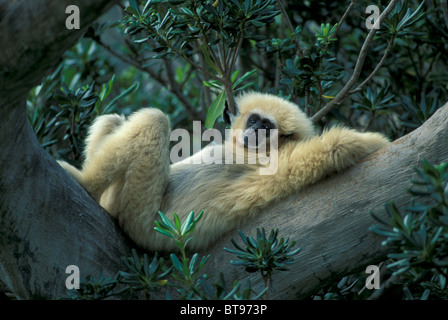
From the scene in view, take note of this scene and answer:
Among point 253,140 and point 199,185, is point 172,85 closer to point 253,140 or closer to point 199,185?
point 253,140

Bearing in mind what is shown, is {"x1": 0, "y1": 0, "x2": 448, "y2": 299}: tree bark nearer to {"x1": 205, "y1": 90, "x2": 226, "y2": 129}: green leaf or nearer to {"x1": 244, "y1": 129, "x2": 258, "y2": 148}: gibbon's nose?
{"x1": 244, "y1": 129, "x2": 258, "y2": 148}: gibbon's nose

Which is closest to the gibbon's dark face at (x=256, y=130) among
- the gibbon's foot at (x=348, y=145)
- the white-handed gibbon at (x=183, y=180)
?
the white-handed gibbon at (x=183, y=180)

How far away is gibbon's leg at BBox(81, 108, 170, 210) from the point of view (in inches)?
153

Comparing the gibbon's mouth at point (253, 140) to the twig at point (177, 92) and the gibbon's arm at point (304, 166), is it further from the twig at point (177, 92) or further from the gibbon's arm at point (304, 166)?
the twig at point (177, 92)

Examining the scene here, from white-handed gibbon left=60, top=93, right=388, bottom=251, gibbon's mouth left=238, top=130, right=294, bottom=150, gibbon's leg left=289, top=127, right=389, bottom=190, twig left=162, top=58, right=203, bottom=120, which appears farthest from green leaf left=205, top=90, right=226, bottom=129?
twig left=162, top=58, right=203, bottom=120

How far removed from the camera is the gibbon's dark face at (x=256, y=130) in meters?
4.63

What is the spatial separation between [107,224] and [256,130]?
1715 millimetres

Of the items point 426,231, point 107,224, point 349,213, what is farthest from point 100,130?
point 426,231

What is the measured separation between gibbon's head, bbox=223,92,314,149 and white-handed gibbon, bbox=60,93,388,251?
58 centimetres

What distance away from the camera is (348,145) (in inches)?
142
